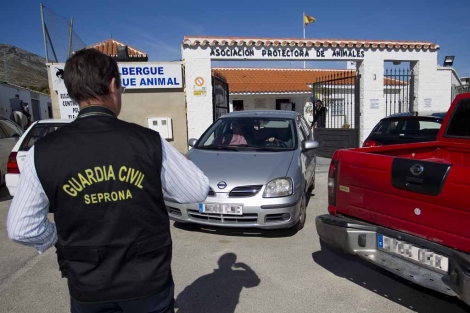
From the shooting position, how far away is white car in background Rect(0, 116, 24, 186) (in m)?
6.52

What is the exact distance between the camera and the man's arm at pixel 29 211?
1218 mm

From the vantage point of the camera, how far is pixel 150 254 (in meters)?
1.33

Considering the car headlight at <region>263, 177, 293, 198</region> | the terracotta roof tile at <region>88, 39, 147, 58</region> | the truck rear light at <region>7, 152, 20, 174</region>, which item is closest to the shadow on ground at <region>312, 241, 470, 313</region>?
the car headlight at <region>263, 177, 293, 198</region>

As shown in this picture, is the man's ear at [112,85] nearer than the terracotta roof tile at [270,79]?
Yes

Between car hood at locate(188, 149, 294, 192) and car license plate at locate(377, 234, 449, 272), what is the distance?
5.20 ft

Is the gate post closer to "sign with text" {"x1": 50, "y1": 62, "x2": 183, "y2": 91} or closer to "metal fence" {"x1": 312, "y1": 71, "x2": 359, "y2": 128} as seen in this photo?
"metal fence" {"x1": 312, "y1": 71, "x2": 359, "y2": 128}

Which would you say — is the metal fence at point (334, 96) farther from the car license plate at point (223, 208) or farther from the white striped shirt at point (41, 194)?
the white striped shirt at point (41, 194)

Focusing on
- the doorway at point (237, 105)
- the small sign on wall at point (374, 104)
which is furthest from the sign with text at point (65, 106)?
the doorway at point (237, 105)

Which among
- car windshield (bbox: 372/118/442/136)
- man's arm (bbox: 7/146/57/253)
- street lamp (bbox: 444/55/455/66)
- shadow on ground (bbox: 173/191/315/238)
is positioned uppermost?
street lamp (bbox: 444/55/455/66)

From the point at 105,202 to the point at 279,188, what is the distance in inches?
112

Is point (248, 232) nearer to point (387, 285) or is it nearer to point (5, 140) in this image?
point (387, 285)

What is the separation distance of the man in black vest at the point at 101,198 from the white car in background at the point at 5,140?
6.40m

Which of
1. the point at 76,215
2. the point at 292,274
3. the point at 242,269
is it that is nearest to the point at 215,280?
the point at 242,269

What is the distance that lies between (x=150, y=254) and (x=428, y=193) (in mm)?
1923
